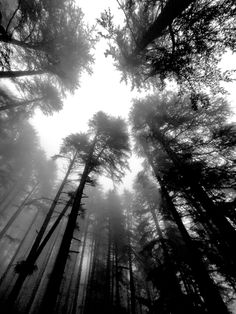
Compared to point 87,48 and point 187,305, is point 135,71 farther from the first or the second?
point 187,305

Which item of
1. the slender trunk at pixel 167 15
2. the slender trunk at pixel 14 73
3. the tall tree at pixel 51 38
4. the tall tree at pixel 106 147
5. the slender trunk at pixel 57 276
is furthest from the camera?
the tall tree at pixel 106 147

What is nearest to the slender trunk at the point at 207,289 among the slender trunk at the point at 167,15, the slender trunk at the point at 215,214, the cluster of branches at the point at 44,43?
the slender trunk at the point at 215,214

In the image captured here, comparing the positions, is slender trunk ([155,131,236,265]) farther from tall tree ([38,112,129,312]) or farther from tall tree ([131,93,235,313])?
tall tree ([38,112,129,312])

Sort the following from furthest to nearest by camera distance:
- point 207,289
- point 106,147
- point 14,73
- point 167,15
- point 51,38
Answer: point 106,147 → point 51,38 → point 14,73 → point 207,289 → point 167,15

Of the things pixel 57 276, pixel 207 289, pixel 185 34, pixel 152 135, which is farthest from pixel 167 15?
pixel 57 276

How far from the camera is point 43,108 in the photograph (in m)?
14.8

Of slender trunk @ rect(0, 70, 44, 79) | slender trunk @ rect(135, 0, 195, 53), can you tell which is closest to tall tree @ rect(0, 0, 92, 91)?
slender trunk @ rect(0, 70, 44, 79)

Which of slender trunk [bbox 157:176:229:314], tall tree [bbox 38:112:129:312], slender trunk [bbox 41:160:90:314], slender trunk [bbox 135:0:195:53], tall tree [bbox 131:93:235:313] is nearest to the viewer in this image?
slender trunk [bbox 135:0:195:53]

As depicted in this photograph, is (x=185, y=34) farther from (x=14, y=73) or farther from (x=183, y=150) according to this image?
(x=14, y=73)

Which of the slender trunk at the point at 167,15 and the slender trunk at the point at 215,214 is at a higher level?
the slender trunk at the point at 167,15

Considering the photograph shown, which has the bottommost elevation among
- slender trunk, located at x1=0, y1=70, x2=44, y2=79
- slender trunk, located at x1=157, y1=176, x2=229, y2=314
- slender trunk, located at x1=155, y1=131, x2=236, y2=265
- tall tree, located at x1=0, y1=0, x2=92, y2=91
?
slender trunk, located at x1=157, y1=176, x2=229, y2=314

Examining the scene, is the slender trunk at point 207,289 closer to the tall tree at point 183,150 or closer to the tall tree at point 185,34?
the tall tree at point 183,150

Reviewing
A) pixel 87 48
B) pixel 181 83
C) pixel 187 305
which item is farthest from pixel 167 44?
pixel 187 305

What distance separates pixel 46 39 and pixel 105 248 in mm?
24527
